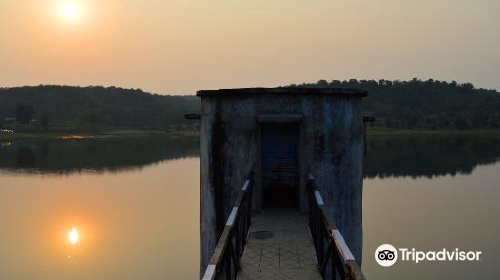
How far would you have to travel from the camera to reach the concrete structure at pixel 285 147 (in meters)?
10.7

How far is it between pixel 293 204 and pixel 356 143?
243 centimetres

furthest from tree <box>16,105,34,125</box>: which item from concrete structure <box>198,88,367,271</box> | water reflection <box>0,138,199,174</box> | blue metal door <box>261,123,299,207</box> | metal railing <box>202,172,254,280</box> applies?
metal railing <box>202,172,254,280</box>

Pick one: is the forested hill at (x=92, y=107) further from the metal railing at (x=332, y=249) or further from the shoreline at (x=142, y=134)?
the metal railing at (x=332, y=249)

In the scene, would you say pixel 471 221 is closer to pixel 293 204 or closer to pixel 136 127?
pixel 293 204

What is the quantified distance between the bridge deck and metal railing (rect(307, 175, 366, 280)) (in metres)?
0.25

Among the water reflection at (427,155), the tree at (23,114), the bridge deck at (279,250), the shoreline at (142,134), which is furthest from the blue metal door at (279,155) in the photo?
the tree at (23,114)

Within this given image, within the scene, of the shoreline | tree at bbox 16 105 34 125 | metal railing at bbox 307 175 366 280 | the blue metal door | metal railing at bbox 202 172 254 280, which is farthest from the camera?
tree at bbox 16 105 34 125

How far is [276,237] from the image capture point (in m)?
9.30

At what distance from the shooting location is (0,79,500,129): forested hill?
5084 inches

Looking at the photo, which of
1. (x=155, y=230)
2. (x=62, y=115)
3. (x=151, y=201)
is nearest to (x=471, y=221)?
(x=155, y=230)

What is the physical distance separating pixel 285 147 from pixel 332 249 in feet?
17.6

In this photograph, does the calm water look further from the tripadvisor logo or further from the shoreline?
the shoreline

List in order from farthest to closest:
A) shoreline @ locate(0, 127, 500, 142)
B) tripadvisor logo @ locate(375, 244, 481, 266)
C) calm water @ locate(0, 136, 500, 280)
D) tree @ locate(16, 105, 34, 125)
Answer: tree @ locate(16, 105, 34, 125), shoreline @ locate(0, 127, 500, 142), tripadvisor logo @ locate(375, 244, 481, 266), calm water @ locate(0, 136, 500, 280)

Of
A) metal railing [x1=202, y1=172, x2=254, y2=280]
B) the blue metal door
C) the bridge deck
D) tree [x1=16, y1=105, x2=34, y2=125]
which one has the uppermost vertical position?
tree [x1=16, y1=105, x2=34, y2=125]
